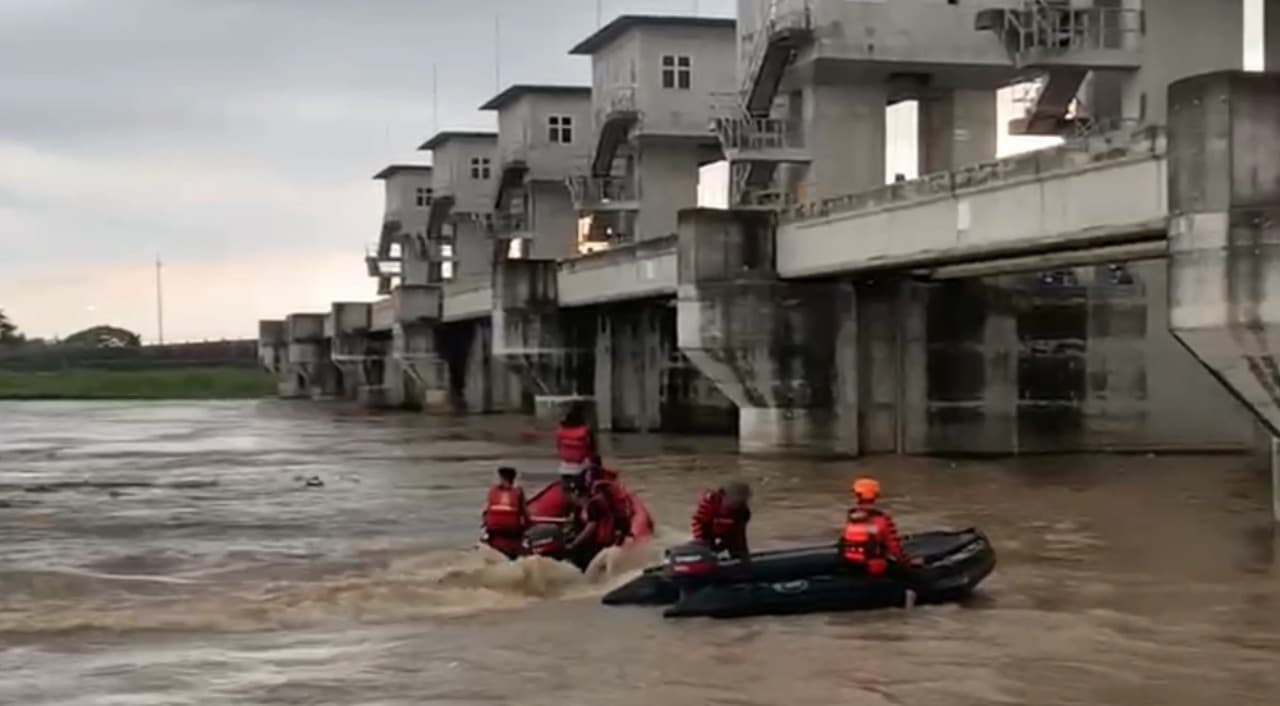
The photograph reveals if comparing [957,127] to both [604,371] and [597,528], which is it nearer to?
[604,371]

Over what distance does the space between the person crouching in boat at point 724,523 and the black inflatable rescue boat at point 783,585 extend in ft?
0.72

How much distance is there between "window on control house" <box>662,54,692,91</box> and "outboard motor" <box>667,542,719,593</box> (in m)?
47.3

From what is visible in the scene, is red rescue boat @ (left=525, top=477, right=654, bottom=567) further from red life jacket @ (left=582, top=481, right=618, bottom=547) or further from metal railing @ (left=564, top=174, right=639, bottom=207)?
metal railing @ (left=564, top=174, right=639, bottom=207)

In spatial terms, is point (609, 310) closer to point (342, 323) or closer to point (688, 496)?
point (688, 496)

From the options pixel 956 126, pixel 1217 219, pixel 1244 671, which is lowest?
pixel 1244 671

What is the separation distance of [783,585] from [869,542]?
97 centimetres

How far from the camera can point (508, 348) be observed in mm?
64125

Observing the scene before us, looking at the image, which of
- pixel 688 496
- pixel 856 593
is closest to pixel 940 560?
pixel 856 593

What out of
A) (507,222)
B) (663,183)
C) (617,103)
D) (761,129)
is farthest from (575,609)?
(507,222)

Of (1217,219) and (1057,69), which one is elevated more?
(1057,69)

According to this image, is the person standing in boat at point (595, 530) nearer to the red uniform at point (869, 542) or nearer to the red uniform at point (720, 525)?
the red uniform at point (720, 525)

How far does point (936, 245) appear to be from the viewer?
115ft

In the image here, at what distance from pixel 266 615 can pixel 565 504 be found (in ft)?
14.8

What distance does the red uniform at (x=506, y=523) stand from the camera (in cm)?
2127
